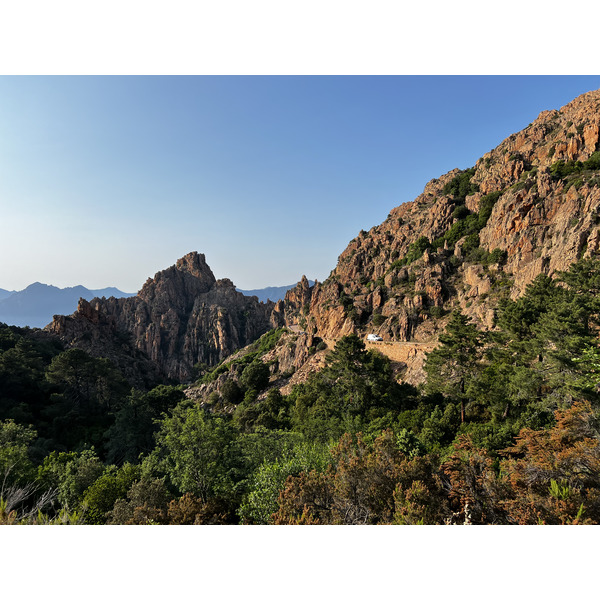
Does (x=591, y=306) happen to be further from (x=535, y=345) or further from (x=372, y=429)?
(x=372, y=429)

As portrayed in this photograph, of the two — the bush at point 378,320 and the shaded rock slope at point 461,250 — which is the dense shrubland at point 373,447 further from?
the bush at point 378,320

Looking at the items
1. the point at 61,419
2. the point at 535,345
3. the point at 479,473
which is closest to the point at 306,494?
the point at 479,473

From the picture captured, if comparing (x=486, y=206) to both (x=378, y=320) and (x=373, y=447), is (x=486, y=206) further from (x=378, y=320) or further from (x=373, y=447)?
(x=373, y=447)

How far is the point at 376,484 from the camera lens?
32.6ft

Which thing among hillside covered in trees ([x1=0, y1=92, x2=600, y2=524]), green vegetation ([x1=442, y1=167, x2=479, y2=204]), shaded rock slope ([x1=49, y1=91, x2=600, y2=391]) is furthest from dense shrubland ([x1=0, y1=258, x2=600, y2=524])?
green vegetation ([x1=442, y1=167, x2=479, y2=204])

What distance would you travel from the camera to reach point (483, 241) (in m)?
50.7

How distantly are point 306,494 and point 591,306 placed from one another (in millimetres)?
21999

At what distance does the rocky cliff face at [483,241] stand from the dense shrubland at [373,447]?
1560cm

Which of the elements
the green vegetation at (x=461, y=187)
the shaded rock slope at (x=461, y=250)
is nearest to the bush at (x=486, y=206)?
the shaded rock slope at (x=461, y=250)

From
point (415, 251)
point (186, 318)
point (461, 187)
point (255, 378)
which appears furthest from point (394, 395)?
point (186, 318)

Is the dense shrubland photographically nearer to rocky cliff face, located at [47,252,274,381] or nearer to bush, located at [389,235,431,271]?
bush, located at [389,235,431,271]

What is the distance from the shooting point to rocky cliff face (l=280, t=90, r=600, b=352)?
3944cm

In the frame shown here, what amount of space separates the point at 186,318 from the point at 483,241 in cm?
11914

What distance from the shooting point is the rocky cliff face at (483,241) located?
1553 inches
